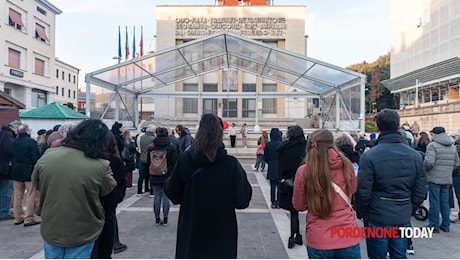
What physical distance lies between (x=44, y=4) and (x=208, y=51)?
28.7 metres

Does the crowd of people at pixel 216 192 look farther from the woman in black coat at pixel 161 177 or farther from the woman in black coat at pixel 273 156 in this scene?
the woman in black coat at pixel 273 156

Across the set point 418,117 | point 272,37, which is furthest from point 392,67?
point 272,37

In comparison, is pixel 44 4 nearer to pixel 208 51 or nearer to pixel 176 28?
pixel 176 28

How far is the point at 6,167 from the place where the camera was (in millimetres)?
5840

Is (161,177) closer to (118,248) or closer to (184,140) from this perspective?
(118,248)

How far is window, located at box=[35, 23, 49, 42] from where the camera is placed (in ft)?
109

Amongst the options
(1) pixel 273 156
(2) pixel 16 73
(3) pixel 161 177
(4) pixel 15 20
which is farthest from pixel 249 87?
(3) pixel 161 177

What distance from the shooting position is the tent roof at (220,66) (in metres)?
14.1

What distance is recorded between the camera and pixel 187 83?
34.4 m

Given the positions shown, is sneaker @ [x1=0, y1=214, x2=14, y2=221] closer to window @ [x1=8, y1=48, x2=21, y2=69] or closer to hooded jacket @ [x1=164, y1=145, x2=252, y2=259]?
hooded jacket @ [x1=164, y1=145, x2=252, y2=259]

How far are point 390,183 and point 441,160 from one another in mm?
3218

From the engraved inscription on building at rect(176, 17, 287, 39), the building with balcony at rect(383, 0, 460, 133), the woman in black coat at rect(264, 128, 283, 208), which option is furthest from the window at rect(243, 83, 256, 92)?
the woman in black coat at rect(264, 128, 283, 208)

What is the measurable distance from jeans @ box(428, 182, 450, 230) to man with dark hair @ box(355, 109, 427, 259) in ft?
9.63

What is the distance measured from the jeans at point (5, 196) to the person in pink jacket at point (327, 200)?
239 inches
